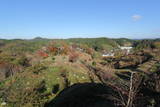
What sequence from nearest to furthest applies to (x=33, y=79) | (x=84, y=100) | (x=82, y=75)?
(x=84, y=100) < (x=33, y=79) < (x=82, y=75)

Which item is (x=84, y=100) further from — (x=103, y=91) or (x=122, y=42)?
(x=122, y=42)

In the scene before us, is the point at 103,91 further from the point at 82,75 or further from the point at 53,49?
the point at 53,49

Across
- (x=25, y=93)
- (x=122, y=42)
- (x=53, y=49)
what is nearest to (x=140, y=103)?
(x=25, y=93)

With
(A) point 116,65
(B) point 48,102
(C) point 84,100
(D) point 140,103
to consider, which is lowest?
(A) point 116,65

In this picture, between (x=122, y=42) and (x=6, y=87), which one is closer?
(x=6, y=87)

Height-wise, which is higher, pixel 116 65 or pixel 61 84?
pixel 61 84

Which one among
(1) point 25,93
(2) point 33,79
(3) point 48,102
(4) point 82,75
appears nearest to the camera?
(3) point 48,102

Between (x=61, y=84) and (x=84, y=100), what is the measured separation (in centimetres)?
510

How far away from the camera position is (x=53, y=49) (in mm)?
34188

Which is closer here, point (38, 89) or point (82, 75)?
point (38, 89)

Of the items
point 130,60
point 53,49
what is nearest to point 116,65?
point 130,60

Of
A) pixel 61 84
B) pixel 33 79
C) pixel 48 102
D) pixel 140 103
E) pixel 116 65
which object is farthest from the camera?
pixel 116 65

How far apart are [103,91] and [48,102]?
13.8 feet

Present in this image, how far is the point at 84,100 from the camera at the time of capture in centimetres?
827
